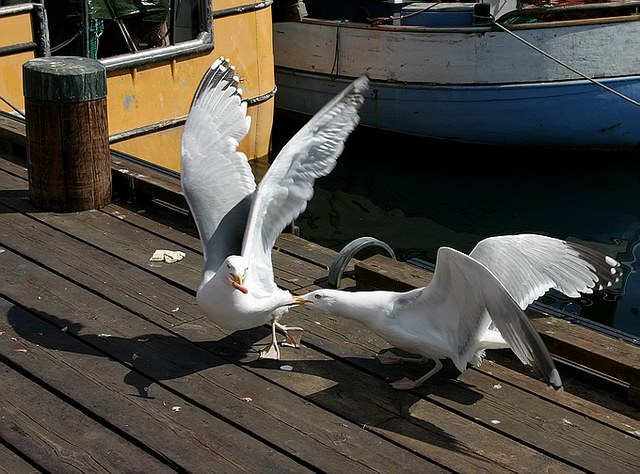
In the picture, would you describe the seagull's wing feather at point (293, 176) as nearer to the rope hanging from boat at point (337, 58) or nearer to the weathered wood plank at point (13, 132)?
the weathered wood plank at point (13, 132)

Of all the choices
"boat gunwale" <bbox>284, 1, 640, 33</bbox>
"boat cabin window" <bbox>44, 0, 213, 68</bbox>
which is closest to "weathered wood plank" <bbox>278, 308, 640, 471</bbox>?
"boat cabin window" <bbox>44, 0, 213, 68</bbox>

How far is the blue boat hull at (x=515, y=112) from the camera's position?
39.6 ft

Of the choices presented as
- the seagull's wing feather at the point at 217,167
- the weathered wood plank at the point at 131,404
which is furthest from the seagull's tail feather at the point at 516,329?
the seagull's wing feather at the point at 217,167

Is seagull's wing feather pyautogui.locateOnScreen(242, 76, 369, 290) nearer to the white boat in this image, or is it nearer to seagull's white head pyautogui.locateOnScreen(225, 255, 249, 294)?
seagull's white head pyautogui.locateOnScreen(225, 255, 249, 294)

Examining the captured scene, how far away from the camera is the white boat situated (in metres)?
11.7

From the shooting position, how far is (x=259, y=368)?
169 inches

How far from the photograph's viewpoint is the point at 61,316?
4.71 meters

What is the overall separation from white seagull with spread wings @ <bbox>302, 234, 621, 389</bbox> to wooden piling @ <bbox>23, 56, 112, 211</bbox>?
2211 mm

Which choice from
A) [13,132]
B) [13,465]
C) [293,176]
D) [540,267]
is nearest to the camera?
[13,465]

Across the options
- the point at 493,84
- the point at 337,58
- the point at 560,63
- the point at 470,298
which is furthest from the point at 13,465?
the point at 337,58

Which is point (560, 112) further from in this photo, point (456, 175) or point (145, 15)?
point (145, 15)

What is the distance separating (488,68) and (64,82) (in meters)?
7.26

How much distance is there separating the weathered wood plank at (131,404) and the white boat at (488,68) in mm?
8092

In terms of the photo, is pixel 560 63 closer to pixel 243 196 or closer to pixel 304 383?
pixel 243 196
